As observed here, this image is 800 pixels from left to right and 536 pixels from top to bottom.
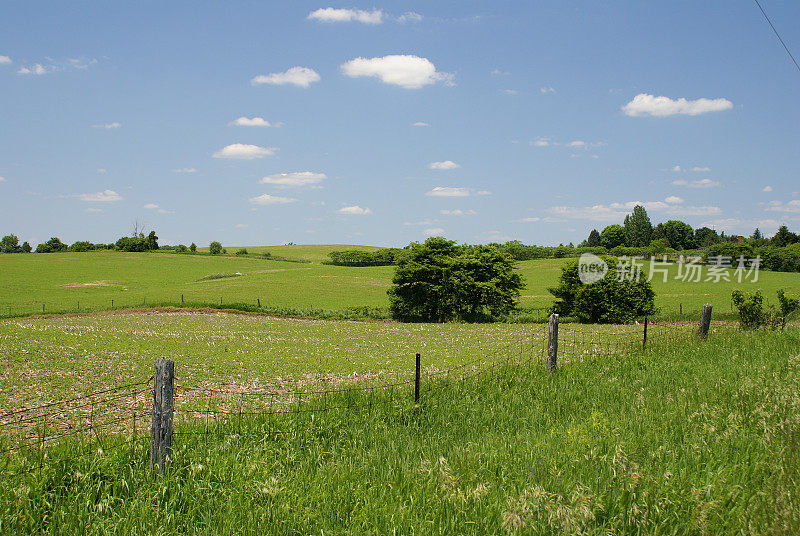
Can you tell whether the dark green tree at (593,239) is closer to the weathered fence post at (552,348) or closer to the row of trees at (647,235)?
the row of trees at (647,235)

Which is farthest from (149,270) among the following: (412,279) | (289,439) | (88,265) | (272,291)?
(289,439)

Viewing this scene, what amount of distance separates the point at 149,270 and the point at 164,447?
92.9m

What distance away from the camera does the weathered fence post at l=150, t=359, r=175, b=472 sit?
504cm

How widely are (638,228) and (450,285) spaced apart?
132 meters

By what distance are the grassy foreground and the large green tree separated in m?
34.2

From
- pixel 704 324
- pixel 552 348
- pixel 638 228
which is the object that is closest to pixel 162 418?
pixel 552 348

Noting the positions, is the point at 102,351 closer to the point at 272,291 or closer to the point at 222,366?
the point at 222,366

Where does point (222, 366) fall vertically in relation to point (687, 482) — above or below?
below

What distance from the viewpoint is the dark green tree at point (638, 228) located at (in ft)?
480

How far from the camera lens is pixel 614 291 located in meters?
38.7

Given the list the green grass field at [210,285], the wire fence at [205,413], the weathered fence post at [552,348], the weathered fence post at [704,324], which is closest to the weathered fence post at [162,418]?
the wire fence at [205,413]

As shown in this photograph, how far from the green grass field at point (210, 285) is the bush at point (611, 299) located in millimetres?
3079

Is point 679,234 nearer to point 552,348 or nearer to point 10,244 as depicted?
point 552,348

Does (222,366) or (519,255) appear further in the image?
(519,255)
